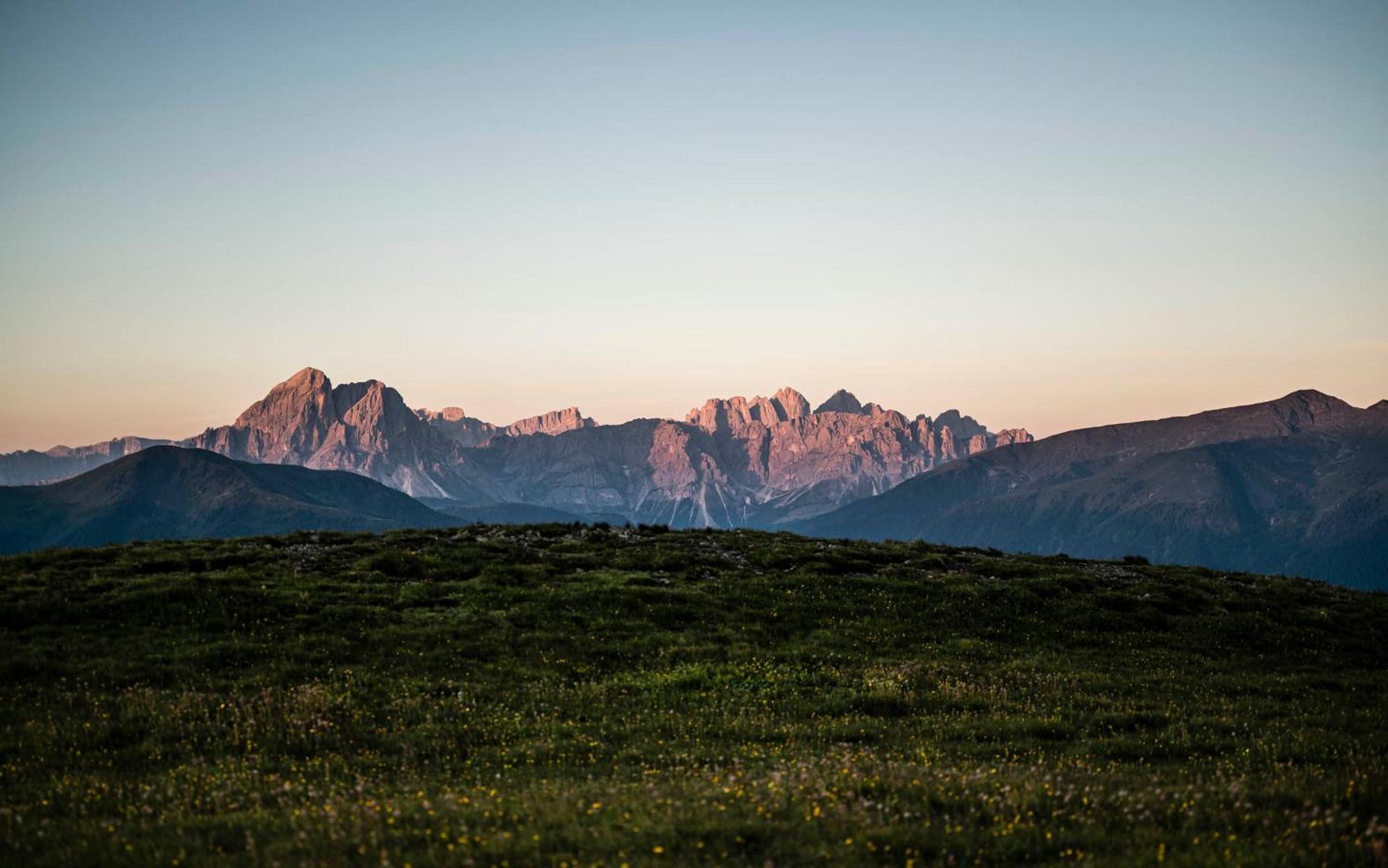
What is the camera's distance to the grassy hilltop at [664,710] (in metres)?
12.3

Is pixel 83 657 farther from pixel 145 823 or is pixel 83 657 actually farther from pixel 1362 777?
pixel 1362 777

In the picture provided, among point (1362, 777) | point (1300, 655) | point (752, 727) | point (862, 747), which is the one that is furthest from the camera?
point (1300, 655)

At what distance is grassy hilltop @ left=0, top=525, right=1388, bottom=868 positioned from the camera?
1231 centimetres

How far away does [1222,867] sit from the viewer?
11.0m

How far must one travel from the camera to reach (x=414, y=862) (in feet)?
36.6

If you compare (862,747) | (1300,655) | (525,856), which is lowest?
(1300,655)

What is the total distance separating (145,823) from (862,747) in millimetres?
13262

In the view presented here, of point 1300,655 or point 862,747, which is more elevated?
point 862,747

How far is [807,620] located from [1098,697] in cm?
1124

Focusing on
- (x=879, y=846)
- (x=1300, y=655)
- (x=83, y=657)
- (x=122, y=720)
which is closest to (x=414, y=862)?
(x=879, y=846)

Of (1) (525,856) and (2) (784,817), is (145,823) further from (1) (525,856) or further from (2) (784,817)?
(2) (784,817)

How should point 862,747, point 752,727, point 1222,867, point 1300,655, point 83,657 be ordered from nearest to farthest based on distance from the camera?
point 1222,867 → point 862,747 → point 752,727 → point 83,657 → point 1300,655

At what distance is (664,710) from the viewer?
21750 mm

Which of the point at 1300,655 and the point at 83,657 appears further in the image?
the point at 1300,655
